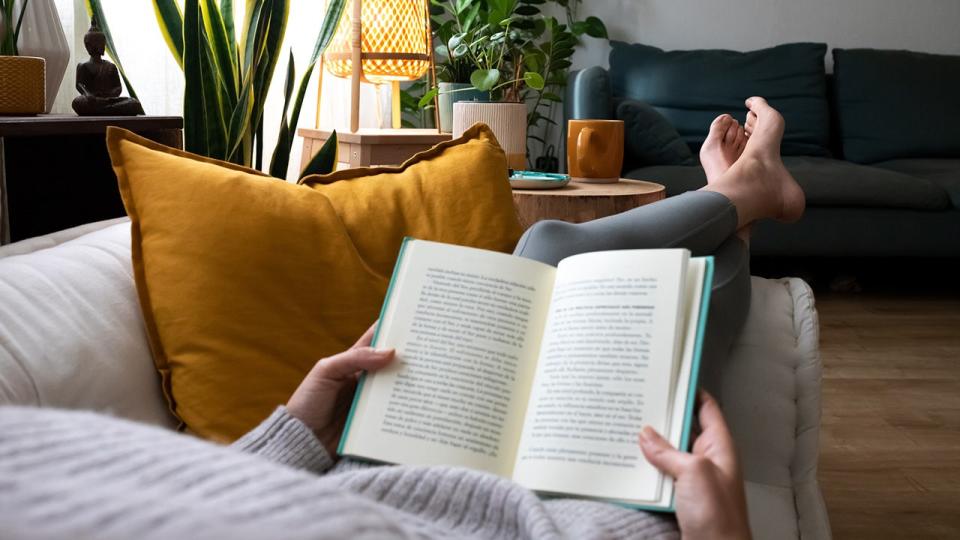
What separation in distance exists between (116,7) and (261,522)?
2.63 metres

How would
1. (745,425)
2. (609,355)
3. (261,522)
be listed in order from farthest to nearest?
(745,425) → (609,355) → (261,522)

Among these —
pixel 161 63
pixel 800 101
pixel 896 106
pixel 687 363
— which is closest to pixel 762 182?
pixel 687 363

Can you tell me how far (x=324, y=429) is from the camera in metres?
0.94

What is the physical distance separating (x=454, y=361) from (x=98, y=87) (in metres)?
1.10

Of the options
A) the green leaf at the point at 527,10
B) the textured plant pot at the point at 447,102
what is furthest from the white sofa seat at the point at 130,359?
the green leaf at the point at 527,10

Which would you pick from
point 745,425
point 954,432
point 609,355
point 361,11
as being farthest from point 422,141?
point 609,355

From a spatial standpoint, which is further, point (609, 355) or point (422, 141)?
point (422, 141)

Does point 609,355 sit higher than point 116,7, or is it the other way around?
point 116,7

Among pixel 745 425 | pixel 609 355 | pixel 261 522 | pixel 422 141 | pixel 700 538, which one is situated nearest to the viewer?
pixel 261 522

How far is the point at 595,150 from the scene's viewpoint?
6.50 ft

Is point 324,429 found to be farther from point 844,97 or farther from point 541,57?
point 844,97

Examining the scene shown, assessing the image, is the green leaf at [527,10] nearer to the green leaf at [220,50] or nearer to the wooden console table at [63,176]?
the green leaf at [220,50]

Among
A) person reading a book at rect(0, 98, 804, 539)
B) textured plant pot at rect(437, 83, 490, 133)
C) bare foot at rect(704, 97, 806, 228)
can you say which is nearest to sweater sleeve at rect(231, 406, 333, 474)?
person reading a book at rect(0, 98, 804, 539)

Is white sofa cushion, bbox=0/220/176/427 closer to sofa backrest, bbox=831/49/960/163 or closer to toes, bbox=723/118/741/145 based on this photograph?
toes, bbox=723/118/741/145
